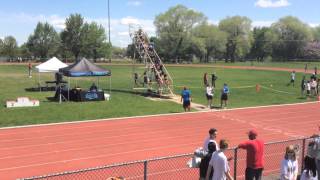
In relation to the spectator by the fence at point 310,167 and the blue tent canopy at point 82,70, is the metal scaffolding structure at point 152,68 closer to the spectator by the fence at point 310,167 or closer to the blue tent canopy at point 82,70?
the blue tent canopy at point 82,70

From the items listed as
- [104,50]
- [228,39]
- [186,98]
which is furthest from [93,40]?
[186,98]

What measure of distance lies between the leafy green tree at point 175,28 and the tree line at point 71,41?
43.7 ft

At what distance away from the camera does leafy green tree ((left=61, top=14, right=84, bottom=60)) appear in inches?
3912

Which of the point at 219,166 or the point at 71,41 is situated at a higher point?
the point at 71,41

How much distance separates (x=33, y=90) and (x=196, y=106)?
12578 millimetres

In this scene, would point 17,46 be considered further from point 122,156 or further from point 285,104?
point 122,156

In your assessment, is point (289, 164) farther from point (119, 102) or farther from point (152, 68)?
point (152, 68)

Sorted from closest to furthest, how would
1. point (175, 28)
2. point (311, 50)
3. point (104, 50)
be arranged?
1. point (104, 50)
2. point (175, 28)
3. point (311, 50)

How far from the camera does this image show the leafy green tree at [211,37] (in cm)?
11394

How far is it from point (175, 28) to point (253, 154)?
103 metres

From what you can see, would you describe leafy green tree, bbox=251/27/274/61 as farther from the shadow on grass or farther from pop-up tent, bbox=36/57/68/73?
the shadow on grass

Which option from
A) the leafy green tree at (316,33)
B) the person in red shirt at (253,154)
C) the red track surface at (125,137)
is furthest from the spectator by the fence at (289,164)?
the leafy green tree at (316,33)

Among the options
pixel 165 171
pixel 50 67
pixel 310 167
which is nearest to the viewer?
pixel 310 167

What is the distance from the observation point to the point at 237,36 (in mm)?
121812
